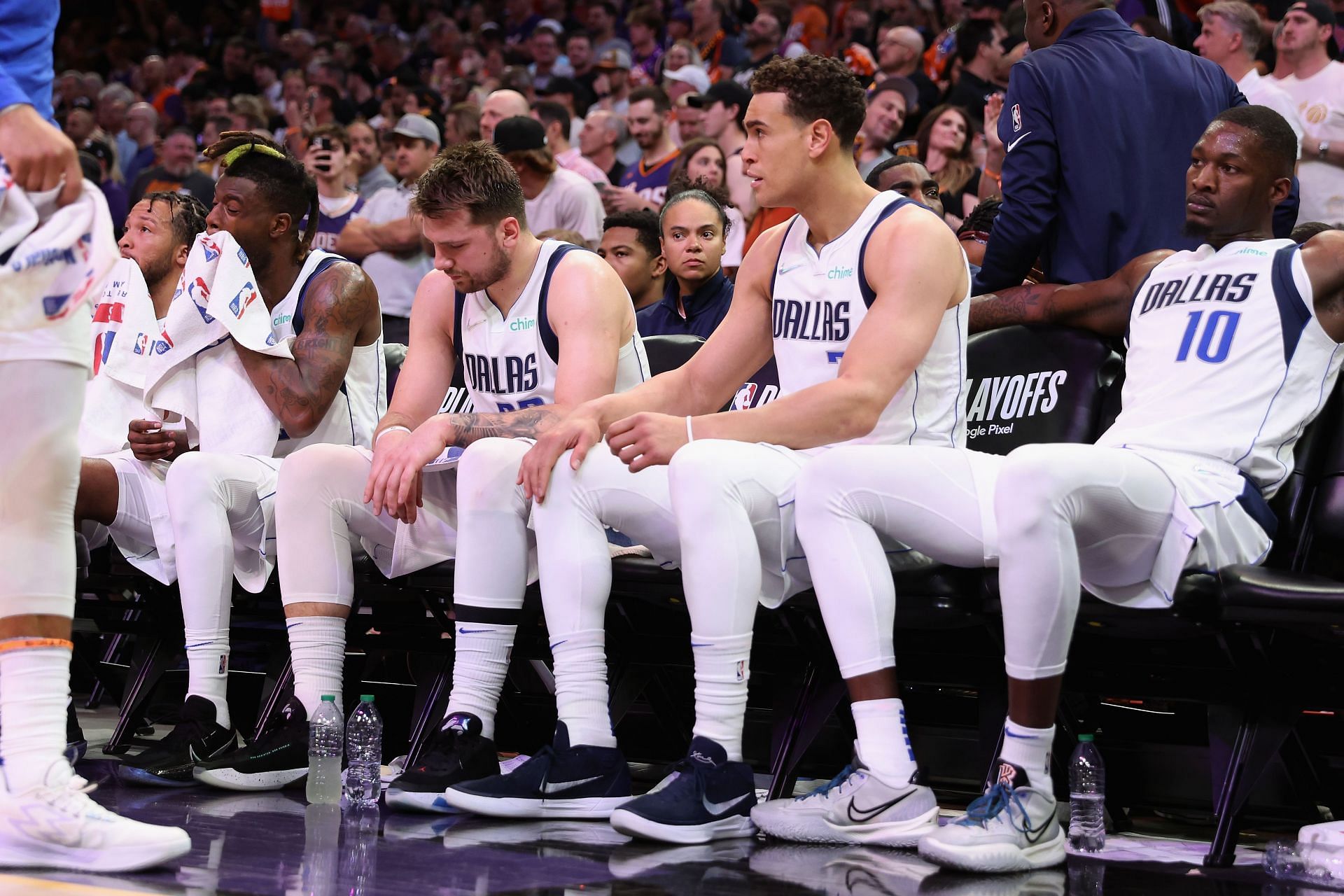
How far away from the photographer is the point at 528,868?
8.77 ft

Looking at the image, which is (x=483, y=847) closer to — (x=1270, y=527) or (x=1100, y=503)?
(x=1100, y=503)

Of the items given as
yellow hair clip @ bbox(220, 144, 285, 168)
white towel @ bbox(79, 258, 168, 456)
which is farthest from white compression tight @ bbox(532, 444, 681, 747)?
white towel @ bbox(79, 258, 168, 456)

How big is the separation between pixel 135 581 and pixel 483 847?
6.70ft

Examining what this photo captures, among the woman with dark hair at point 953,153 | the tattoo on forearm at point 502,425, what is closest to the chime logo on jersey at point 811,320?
the tattoo on forearm at point 502,425

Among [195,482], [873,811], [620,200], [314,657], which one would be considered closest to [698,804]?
[873,811]

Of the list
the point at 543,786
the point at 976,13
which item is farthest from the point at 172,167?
the point at 543,786

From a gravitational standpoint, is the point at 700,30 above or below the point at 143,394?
above

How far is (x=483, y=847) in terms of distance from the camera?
2.88m

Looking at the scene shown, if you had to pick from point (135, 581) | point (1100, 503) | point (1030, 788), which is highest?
point (1100, 503)

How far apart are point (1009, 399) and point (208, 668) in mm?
2177

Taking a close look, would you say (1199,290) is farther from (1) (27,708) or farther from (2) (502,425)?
(1) (27,708)

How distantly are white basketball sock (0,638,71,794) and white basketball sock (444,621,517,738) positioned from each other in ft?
3.28

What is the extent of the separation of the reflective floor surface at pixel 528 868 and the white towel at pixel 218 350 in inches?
52.2

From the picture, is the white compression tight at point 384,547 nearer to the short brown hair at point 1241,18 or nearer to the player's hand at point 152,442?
the player's hand at point 152,442
